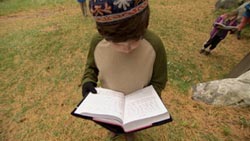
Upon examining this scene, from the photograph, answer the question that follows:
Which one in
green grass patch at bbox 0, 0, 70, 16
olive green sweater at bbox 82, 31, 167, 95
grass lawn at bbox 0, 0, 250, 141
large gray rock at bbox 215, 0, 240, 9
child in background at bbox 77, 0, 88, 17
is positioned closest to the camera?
olive green sweater at bbox 82, 31, 167, 95

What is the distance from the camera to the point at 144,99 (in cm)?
115

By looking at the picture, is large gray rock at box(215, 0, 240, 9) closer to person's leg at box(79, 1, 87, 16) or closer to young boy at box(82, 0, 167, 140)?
person's leg at box(79, 1, 87, 16)

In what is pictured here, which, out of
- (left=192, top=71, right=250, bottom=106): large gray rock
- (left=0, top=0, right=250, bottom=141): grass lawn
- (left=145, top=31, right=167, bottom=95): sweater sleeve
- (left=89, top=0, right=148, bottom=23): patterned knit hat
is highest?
(left=89, top=0, right=148, bottom=23): patterned knit hat

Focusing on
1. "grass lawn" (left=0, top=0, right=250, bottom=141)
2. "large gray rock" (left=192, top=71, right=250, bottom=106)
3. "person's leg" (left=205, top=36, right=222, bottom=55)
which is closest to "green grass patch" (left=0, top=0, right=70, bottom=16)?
"grass lawn" (left=0, top=0, right=250, bottom=141)

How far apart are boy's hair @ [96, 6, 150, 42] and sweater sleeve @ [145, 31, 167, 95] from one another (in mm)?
270

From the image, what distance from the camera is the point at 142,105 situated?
109cm

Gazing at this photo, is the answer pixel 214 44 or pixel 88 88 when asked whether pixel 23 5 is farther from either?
pixel 88 88

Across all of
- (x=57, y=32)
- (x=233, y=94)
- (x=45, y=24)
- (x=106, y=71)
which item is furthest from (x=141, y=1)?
(x=45, y=24)

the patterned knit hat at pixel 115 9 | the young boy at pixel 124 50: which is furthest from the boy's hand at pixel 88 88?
the patterned knit hat at pixel 115 9

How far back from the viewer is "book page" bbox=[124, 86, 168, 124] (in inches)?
39.6

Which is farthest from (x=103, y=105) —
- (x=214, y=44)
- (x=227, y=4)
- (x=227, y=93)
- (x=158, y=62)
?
(x=227, y=4)

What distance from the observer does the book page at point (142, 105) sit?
3.30ft

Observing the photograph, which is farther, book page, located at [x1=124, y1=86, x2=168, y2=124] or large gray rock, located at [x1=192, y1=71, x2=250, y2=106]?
large gray rock, located at [x1=192, y1=71, x2=250, y2=106]

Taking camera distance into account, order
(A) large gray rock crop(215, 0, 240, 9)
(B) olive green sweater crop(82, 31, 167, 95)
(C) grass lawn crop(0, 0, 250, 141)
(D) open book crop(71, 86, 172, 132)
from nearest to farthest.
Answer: (D) open book crop(71, 86, 172, 132) < (B) olive green sweater crop(82, 31, 167, 95) < (C) grass lawn crop(0, 0, 250, 141) < (A) large gray rock crop(215, 0, 240, 9)
